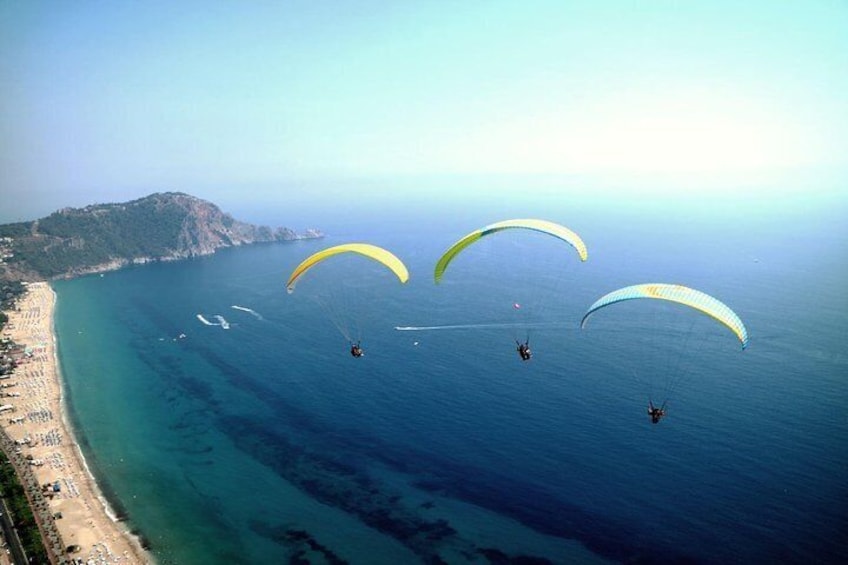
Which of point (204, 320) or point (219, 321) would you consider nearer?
point (219, 321)

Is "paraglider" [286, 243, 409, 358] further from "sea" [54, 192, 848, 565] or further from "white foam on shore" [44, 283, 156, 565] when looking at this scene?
"white foam on shore" [44, 283, 156, 565]

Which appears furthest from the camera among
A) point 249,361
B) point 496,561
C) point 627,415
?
point 249,361

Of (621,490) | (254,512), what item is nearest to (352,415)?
(254,512)

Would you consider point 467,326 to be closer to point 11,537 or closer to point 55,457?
point 55,457

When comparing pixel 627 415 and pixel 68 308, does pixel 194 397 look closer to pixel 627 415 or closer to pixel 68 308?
pixel 627 415

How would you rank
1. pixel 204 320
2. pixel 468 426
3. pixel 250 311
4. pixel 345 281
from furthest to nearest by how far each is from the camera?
pixel 345 281 < pixel 250 311 < pixel 204 320 < pixel 468 426

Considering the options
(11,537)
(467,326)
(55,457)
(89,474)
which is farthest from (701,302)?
(467,326)

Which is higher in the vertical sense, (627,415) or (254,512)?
(627,415)
